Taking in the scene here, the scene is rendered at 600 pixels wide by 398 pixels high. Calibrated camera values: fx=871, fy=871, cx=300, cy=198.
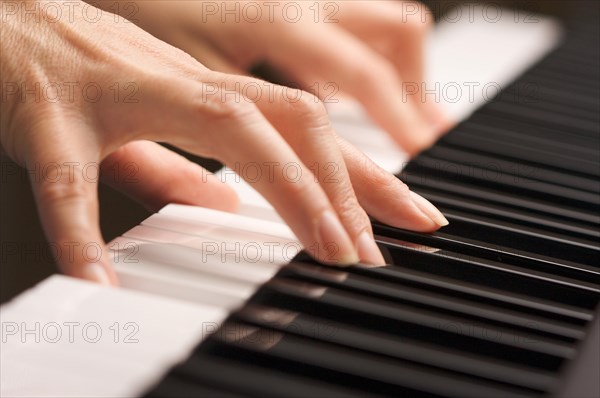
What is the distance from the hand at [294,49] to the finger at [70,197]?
0.57 m

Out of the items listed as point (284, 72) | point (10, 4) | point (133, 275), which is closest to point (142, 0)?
point (284, 72)

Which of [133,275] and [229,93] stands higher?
[229,93]

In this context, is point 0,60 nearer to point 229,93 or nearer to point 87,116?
point 87,116

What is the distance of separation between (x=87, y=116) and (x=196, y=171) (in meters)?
0.15

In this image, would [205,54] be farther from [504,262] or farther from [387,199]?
[504,262]

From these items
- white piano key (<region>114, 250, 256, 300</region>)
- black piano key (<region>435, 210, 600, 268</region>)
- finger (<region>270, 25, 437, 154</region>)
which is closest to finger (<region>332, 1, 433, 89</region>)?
finger (<region>270, 25, 437, 154</region>)

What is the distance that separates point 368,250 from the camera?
0.74m

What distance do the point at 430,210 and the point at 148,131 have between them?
0.28 metres

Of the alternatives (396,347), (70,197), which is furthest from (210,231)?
(396,347)

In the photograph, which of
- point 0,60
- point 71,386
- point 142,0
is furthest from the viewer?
point 142,0

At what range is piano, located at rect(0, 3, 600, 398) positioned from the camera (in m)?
0.55

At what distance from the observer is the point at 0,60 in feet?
2.60

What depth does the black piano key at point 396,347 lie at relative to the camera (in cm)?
58

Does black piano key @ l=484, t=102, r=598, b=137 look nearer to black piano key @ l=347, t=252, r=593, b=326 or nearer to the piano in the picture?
the piano
